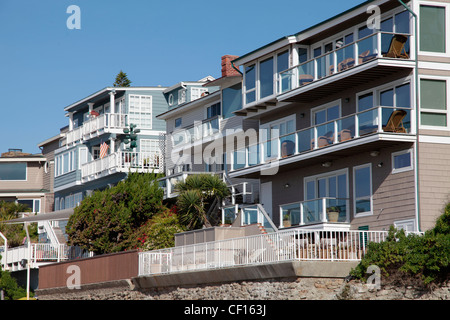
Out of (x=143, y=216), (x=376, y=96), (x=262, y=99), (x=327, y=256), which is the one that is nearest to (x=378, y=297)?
(x=327, y=256)

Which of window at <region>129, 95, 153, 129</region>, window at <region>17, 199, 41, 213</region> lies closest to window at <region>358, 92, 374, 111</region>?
window at <region>129, 95, 153, 129</region>

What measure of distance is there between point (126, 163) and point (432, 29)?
25.5 metres

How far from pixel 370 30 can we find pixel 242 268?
10.6 metres

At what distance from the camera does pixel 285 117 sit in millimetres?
38625

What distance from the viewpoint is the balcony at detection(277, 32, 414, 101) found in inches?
1241

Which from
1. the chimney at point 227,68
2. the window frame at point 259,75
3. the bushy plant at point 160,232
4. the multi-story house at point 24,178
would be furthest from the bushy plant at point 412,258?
the multi-story house at point 24,178

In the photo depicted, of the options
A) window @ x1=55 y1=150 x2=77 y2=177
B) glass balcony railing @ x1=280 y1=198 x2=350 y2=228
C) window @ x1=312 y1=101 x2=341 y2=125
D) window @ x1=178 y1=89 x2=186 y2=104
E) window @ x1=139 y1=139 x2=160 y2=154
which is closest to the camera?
glass balcony railing @ x1=280 y1=198 x2=350 y2=228

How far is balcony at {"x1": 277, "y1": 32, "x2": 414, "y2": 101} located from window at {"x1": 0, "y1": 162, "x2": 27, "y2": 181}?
40.7 metres

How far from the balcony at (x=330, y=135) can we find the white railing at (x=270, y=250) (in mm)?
3766

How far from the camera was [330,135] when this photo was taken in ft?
111

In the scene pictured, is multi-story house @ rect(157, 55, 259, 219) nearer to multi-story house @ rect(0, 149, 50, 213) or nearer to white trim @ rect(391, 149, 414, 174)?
white trim @ rect(391, 149, 414, 174)

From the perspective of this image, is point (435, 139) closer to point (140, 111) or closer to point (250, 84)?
point (250, 84)

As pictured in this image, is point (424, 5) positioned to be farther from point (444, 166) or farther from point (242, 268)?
point (242, 268)
